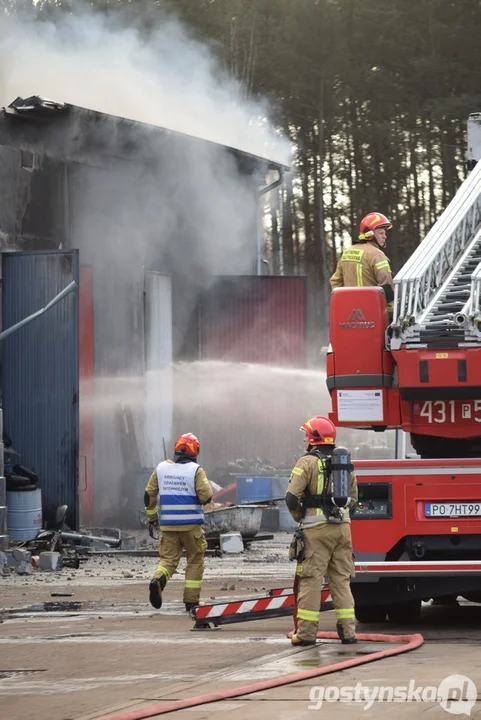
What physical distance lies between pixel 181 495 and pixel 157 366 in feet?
43.2

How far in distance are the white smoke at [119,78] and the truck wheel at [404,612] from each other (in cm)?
1637

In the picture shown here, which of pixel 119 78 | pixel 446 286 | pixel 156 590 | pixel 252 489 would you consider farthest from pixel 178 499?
pixel 119 78

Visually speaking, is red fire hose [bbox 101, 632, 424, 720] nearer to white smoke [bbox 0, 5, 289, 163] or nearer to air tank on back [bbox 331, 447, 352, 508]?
air tank on back [bbox 331, 447, 352, 508]

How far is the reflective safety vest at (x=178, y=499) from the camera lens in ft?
40.3

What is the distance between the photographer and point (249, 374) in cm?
2653

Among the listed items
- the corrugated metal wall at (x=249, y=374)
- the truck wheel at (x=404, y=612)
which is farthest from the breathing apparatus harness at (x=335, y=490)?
the corrugated metal wall at (x=249, y=374)

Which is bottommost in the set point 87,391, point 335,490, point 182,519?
point 182,519

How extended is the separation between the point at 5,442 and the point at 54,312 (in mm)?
1927

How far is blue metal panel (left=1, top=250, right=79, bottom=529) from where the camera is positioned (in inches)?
794

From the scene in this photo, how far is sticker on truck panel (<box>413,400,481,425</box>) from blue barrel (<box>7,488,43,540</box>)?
9481mm

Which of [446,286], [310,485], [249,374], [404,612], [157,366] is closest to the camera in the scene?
[310,485]

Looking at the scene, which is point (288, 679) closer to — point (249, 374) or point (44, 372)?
point (44, 372)

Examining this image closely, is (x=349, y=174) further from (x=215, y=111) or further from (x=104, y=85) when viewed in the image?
(x=104, y=85)

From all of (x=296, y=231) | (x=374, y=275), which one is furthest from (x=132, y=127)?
(x=296, y=231)
